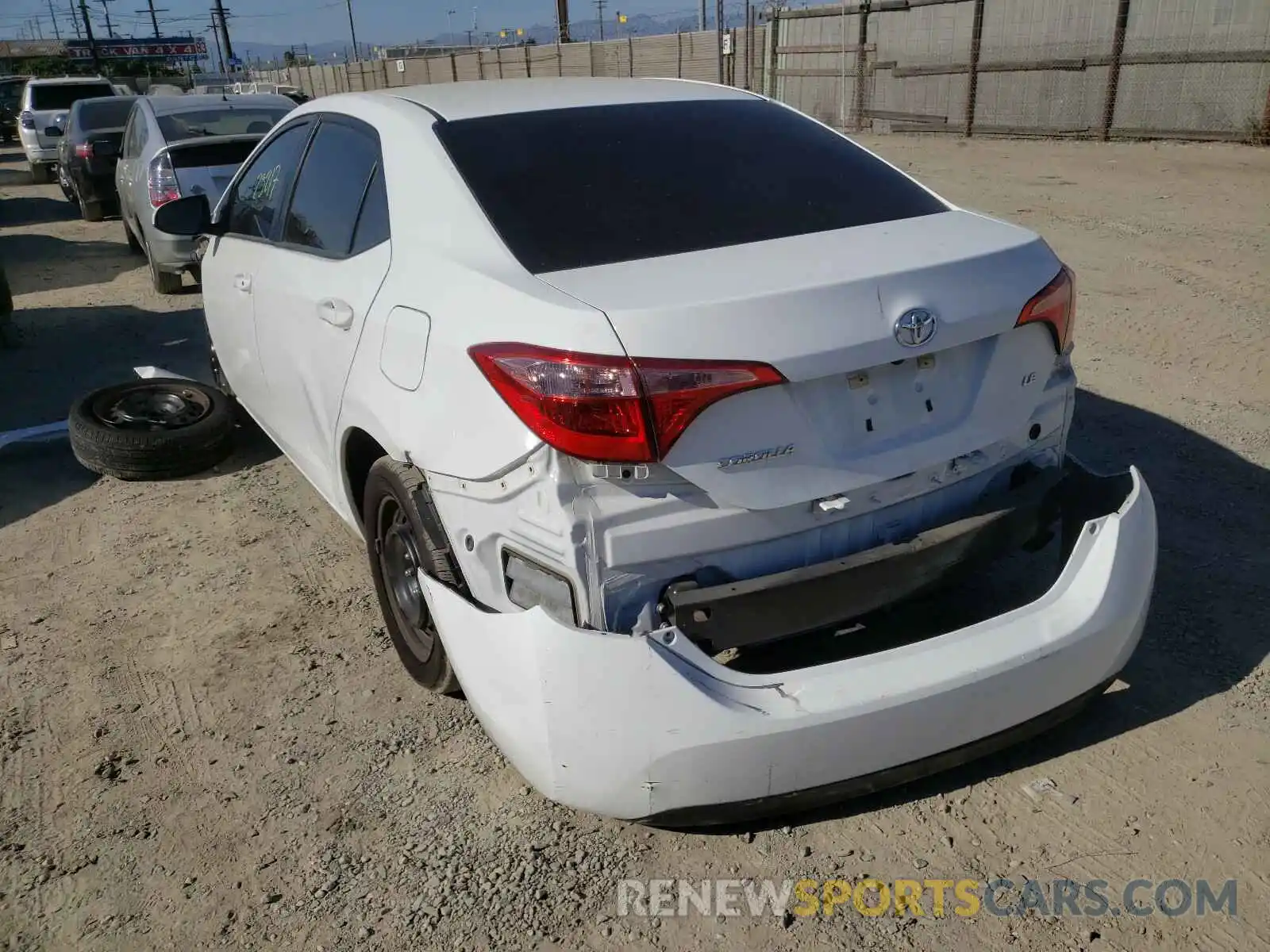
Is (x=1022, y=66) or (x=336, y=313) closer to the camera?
(x=336, y=313)

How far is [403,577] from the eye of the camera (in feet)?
10.5

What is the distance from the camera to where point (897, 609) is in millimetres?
2674

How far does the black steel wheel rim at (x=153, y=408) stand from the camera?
516 centimetres

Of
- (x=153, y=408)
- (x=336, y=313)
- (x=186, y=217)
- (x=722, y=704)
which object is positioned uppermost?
(x=186, y=217)

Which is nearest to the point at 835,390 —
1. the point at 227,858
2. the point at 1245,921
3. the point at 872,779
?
the point at 872,779

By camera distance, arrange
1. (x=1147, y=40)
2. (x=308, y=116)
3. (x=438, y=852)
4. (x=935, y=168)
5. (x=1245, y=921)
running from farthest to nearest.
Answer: (x=1147, y=40) → (x=935, y=168) → (x=308, y=116) → (x=438, y=852) → (x=1245, y=921)

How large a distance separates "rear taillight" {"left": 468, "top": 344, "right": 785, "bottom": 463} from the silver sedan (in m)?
7.23

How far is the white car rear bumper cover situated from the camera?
2.23m

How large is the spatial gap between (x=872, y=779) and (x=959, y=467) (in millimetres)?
822

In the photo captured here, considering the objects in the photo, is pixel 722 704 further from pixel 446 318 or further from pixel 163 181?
pixel 163 181

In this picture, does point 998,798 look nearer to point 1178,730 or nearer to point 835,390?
point 1178,730

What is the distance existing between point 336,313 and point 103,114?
1401 centimetres

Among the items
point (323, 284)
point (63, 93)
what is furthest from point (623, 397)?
point (63, 93)

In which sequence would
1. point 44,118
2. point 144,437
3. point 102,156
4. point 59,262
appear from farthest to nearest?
point 44,118
point 102,156
point 59,262
point 144,437
